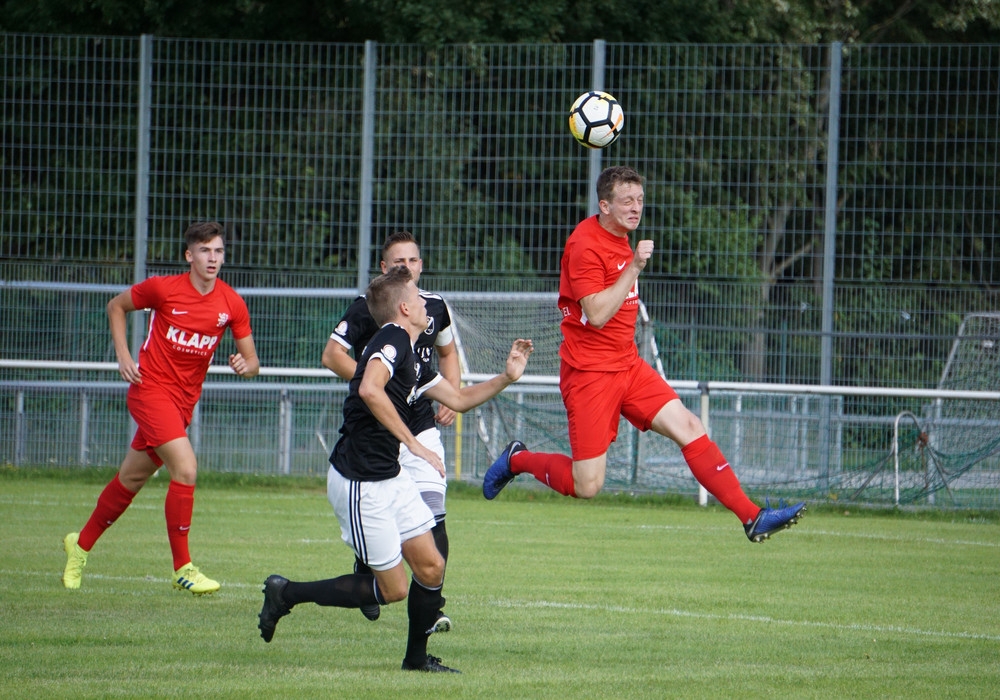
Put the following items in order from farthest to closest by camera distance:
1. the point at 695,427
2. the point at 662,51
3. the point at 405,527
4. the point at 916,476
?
1. the point at 662,51
2. the point at 916,476
3. the point at 695,427
4. the point at 405,527

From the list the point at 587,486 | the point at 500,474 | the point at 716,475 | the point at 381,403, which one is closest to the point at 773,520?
the point at 716,475

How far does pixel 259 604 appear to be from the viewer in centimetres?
781

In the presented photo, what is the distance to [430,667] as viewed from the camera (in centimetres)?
600

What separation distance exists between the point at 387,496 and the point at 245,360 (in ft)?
9.78

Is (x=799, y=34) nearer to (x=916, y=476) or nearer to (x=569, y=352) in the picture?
(x=916, y=476)

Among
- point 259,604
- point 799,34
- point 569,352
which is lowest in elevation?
point 259,604

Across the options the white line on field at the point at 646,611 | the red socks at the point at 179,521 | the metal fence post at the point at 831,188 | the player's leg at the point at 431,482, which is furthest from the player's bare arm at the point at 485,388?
the metal fence post at the point at 831,188

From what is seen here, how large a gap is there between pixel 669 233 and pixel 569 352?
7524 millimetres

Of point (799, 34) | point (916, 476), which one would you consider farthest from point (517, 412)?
point (799, 34)

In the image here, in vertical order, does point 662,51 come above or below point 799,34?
below

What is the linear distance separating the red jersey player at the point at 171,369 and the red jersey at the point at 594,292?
7.35 feet

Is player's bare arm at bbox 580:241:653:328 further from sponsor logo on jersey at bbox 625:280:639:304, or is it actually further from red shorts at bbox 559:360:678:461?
red shorts at bbox 559:360:678:461

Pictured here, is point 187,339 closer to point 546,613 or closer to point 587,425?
point 587,425

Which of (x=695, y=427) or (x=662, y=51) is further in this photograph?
(x=662, y=51)
